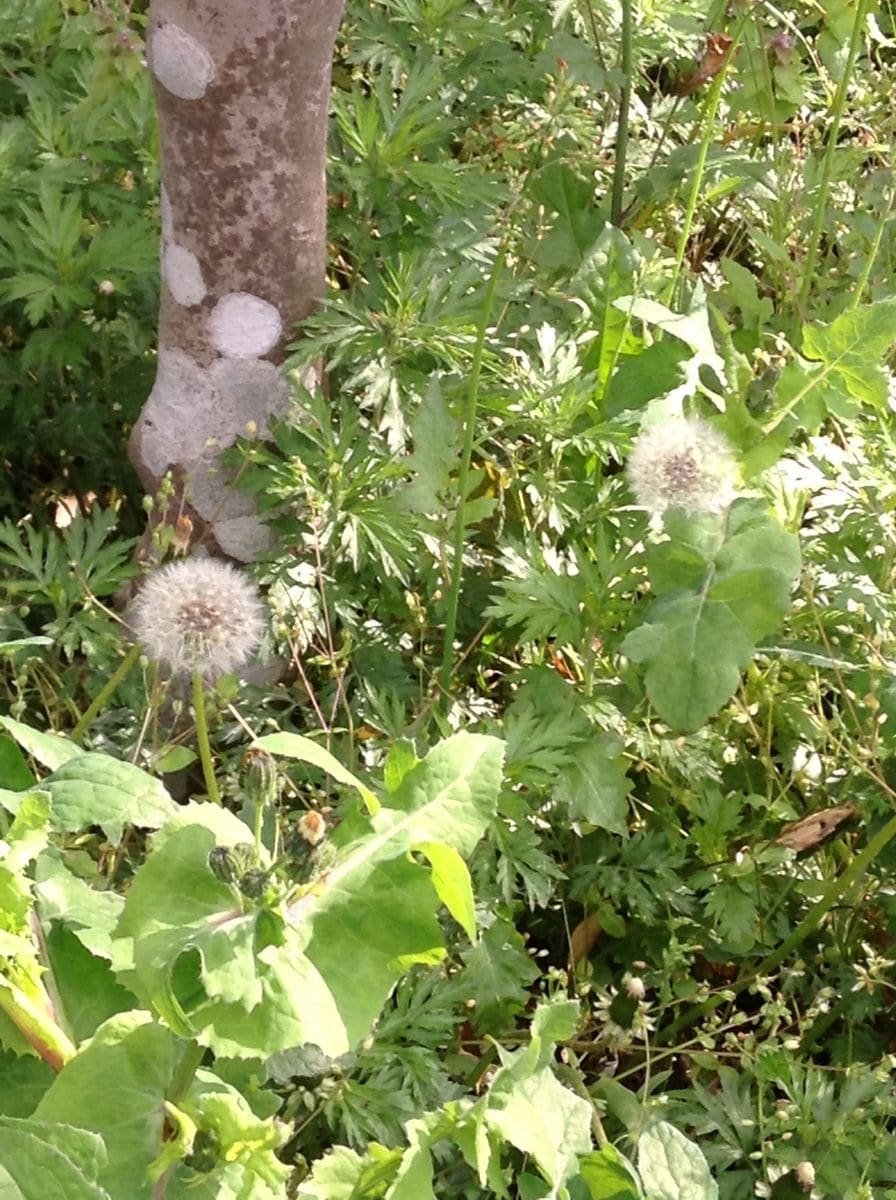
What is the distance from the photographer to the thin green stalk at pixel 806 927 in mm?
1562

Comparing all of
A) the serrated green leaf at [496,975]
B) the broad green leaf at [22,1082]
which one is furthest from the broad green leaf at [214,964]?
the serrated green leaf at [496,975]

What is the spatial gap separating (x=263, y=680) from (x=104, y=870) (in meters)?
0.34

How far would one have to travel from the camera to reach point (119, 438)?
194cm

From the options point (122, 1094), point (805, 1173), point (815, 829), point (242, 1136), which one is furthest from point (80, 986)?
point (815, 829)

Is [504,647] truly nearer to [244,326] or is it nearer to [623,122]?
[244,326]

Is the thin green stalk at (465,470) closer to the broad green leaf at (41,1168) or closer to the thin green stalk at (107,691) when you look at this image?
the thin green stalk at (107,691)

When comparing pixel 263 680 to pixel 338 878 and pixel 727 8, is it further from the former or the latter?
pixel 727 8

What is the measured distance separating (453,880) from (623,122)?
1302 mm

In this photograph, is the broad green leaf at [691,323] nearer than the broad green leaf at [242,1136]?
No

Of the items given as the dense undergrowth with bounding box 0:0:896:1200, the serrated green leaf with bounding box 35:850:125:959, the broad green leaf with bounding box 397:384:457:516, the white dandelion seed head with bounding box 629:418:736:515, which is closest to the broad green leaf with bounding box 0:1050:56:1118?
the dense undergrowth with bounding box 0:0:896:1200

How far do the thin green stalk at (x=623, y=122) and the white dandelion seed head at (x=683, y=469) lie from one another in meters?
0.64

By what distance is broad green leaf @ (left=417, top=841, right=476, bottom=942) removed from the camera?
102 cm

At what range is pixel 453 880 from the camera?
3.40ft

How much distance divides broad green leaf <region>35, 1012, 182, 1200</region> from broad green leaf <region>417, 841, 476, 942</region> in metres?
0.25
